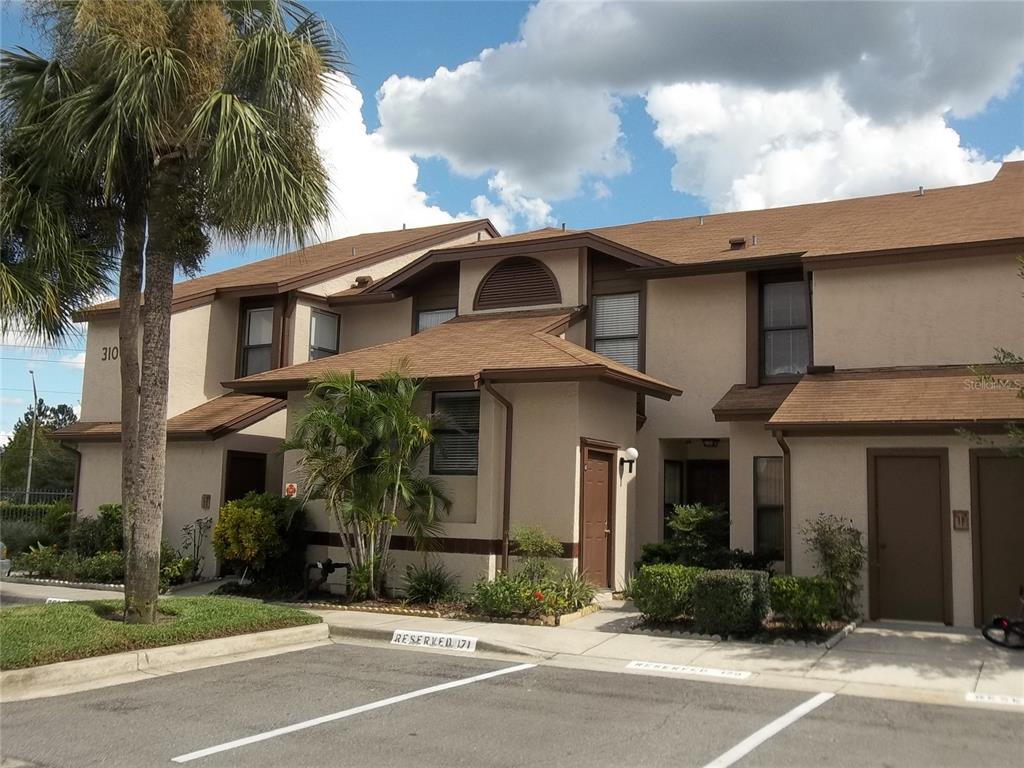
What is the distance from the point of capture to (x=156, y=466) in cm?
1073

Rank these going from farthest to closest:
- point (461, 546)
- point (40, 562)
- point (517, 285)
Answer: point (517, 285), point (40, 562), point (461, 546)

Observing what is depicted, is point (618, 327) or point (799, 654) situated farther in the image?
point (618, 327)

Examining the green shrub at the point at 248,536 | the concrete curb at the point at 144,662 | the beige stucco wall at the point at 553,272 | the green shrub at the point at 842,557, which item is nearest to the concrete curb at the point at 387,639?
the concrete curb at the point at 144,662

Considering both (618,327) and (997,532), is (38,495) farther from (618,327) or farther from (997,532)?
(997,532)

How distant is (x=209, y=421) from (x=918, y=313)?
13.5 meters

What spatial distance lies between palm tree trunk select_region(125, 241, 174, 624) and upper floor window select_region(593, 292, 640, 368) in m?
9.39

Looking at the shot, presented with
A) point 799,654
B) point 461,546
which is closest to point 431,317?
point 461,546

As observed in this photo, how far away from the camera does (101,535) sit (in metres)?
18.0

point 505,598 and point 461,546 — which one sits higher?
point 461,546

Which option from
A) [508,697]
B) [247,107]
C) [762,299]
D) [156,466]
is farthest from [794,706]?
[762,299]

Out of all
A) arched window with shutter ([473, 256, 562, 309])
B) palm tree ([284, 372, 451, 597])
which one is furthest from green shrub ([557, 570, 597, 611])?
arched window with shutter ([473, 256, 562, 309])

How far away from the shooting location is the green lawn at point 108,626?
893cm

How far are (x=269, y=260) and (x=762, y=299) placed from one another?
1399cm

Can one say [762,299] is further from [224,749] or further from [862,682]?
[224,749]
